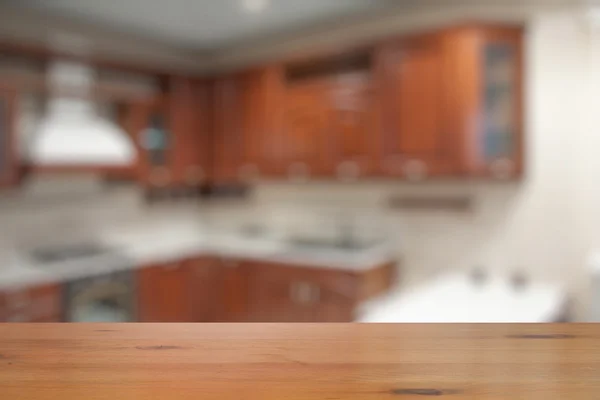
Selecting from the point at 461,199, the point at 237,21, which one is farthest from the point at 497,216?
the point at 237,21

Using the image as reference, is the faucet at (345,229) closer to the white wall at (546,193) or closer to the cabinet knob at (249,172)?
the white wall at (546,193)

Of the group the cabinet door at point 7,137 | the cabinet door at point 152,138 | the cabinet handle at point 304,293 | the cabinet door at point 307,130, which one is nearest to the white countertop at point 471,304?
the cabinet handle at point 304,293

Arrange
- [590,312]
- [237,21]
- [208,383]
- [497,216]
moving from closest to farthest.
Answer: [208,383] < [590,312] < [497,216] < [237,21]

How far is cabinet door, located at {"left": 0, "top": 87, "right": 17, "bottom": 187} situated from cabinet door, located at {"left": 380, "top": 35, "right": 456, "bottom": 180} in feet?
7.48

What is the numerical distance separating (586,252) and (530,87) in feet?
3.32

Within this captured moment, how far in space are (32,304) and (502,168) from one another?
9.25 feet

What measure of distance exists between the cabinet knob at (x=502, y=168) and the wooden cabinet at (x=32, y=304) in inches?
105

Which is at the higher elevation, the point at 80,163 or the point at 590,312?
the point at 80,163

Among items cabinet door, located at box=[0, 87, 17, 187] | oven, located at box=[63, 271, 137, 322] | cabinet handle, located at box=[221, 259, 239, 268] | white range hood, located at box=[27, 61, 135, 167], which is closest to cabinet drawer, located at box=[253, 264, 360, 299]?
cabinet handle, located at box=[221, 259, 239, 268]

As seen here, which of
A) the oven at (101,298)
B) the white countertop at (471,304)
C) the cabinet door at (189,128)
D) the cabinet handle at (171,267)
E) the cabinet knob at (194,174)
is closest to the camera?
the white countertop at (471,304)

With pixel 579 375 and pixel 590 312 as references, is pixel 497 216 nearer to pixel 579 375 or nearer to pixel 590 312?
pixel 590 312

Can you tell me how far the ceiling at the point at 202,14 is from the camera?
337 centimetres

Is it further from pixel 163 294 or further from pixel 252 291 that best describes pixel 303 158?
pixel 163 294

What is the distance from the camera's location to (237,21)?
3738mm
